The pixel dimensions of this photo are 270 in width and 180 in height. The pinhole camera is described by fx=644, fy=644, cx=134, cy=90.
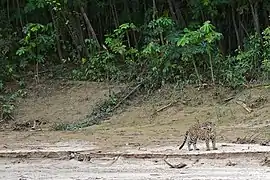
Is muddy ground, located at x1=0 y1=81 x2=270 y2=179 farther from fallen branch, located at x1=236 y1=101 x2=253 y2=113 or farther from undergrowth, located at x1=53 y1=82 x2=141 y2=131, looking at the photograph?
undergrowth, located at x1=53 y1=82 x2=141 y2=131

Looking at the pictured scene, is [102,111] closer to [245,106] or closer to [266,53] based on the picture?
[245,106]

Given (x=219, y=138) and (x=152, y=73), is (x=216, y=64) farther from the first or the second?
(x=219, y=138)

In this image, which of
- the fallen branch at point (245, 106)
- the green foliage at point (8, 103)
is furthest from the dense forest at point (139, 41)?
the fallen branch at point (245, 106)

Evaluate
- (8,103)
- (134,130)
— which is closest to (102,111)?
(8,103)

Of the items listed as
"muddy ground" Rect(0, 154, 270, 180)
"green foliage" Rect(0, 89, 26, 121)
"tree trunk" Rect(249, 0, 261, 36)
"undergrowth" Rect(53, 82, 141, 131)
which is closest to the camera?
"muddy ground" Rect(0, 154, 270, 180)

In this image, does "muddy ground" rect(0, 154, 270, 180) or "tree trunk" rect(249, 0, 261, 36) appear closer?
"muddy ground" rect(0, 154, 270, 180)

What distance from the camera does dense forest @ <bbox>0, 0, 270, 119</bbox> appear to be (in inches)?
752

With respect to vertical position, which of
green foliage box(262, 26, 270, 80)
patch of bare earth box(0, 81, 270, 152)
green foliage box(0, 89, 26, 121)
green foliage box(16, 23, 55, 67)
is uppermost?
green foliage box(16, 23, 55, 67)

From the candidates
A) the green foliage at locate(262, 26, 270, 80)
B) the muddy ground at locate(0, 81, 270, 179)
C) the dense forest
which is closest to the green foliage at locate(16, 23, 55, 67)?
the dense forest

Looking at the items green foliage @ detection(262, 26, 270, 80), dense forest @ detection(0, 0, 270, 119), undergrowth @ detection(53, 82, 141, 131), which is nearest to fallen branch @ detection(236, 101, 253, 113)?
dense forest @ detection(0, 0, 270, 119)

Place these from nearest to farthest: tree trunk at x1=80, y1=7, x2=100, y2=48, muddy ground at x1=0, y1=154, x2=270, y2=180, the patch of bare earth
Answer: muddy ground at x1=0, y1=154, x2=270, y2=180
the patch of bare earth
tree trunk at x1=80, y1=7, x2=100, y2=48

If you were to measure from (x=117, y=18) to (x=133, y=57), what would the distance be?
97.7 inches

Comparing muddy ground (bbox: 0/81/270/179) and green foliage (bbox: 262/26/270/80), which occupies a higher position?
green foliage (bbox: 262/26/270/80)

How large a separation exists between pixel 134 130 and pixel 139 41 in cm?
745
